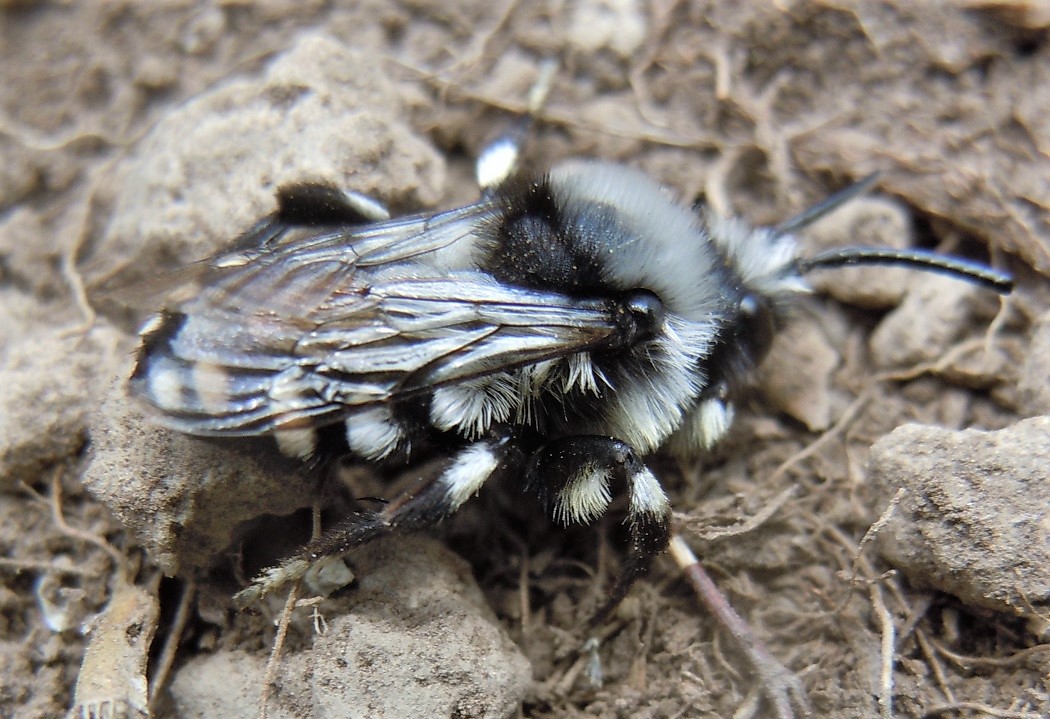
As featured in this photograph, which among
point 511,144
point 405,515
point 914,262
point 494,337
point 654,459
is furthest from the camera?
point 511,144

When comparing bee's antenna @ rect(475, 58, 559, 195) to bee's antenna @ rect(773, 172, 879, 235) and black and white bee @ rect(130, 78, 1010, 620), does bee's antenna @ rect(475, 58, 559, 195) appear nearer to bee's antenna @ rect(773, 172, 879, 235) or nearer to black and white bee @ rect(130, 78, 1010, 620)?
black and white bee @ rect(130, 78, 1010, 620)

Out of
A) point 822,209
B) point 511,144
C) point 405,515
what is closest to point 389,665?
point 405,515

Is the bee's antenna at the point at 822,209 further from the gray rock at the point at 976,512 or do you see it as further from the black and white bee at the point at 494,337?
the gray rock at the point at 976,512

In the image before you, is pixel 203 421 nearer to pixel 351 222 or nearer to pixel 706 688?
pixel 351 222

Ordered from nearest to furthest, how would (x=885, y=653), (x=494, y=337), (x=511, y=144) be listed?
(x=494, y=337)
(x=885, y=653)
(x=511, y=144)

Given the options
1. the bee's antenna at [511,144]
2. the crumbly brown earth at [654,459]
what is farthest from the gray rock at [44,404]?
the bee's antenna at [511,144]

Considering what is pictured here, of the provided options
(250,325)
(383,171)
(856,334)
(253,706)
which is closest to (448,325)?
(250,325)

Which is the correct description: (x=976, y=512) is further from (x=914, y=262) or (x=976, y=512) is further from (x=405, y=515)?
(x=405, y=515)
